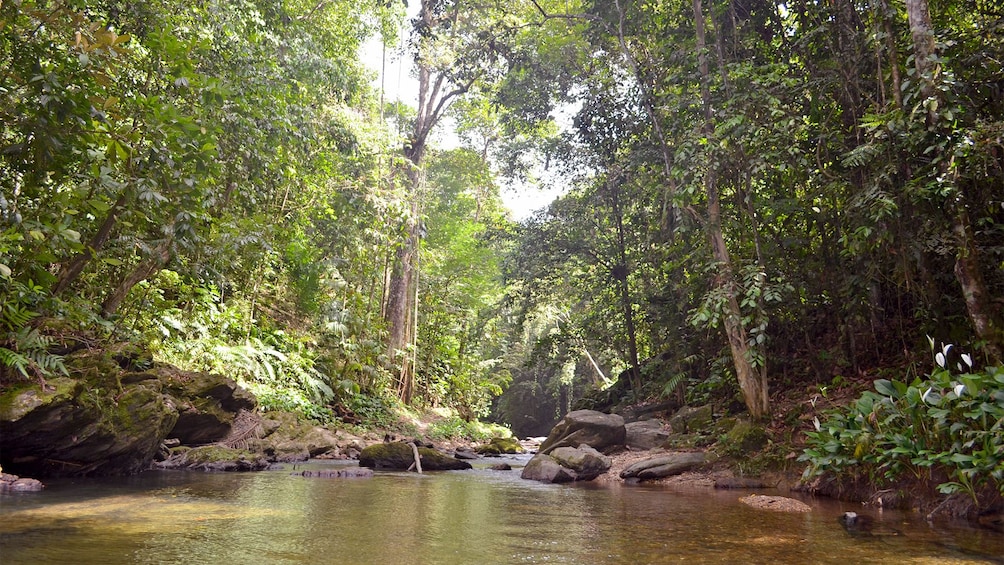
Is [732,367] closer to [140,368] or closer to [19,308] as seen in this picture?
[140,368]

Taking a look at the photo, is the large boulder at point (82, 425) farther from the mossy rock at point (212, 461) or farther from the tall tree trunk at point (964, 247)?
the tall tree trunk at point (964, 247)

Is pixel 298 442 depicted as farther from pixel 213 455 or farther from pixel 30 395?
pixel 30 395

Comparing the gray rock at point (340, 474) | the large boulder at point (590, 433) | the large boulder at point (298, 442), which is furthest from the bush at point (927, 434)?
the large boulder at point (298, 442)

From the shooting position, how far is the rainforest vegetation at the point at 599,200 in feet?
18.8

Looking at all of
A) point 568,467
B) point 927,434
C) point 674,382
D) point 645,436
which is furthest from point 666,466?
point 927,434

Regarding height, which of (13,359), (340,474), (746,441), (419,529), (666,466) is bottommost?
(419,529)

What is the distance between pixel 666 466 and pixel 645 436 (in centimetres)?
298

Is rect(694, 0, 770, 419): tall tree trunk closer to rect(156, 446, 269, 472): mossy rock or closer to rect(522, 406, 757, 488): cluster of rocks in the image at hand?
rect(522, 406, 757, 488): cluster of rocks

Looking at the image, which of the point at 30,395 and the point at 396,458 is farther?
the point at 396,458

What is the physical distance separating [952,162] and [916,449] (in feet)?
8.61

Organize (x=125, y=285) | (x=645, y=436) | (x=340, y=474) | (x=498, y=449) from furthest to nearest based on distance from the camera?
Result: (x=498, y=449) → (x=645, y=436) → (x=340, y=474) → (x=125, y=285)

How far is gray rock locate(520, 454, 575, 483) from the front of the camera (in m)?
9.17

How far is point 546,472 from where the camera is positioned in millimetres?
9328

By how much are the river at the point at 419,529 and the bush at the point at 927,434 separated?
42 cm
